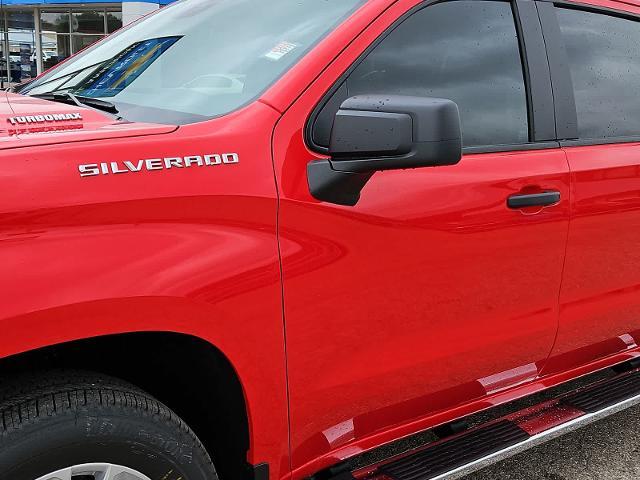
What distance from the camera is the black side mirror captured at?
5.50 feet

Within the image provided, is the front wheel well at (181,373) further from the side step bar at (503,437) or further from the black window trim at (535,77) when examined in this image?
the black window trim at (535,77)

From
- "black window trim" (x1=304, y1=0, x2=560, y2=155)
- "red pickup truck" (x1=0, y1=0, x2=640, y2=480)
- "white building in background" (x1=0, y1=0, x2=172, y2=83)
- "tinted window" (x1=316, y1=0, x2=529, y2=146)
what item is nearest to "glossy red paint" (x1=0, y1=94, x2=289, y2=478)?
"red pickup truck" (x1=0, y1=0, x2=640, y2=480)

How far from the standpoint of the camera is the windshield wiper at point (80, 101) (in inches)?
82.0

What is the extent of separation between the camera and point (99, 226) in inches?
58.7

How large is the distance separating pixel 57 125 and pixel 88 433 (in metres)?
0.79

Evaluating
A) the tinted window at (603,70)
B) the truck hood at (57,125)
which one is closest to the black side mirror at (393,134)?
the truck hood at (57,125)

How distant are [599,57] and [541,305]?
39.3 inches

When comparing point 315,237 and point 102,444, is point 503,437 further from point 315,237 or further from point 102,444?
point 102,444

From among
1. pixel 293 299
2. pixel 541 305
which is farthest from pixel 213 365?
pixel 541 305

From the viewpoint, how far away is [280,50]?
6.62 ft

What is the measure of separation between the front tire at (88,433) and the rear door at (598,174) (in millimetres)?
1479

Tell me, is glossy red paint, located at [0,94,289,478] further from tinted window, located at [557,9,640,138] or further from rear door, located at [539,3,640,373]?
tinted window, located at [557,9,640,138]

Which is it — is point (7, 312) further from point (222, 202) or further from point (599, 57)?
point (599, 57)

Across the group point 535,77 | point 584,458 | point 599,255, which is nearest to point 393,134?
point 535,77
